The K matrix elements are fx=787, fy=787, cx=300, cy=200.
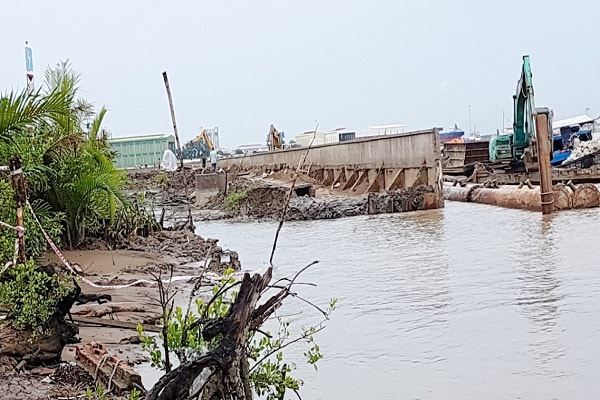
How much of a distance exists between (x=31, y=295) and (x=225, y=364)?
2785 mm

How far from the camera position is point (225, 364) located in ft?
10.9

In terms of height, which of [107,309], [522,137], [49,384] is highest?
[522,137]

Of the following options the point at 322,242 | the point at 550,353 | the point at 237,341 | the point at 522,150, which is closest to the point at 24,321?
the point at 237,341

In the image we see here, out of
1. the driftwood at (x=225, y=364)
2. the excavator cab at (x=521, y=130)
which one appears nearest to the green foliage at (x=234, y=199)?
the excavator cab at (x=521, y=130)

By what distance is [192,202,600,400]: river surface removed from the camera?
6.19 meters

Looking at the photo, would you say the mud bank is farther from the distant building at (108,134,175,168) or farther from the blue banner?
the distant building at (108,134,175,168)

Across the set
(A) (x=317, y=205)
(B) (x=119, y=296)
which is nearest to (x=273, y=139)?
(A) (x=317, y=205)

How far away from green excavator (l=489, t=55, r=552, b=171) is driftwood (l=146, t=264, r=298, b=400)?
25.9 meters

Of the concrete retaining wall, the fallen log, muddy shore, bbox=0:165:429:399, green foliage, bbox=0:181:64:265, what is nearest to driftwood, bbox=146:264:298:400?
muddy shore, bbox=0:165:429:399

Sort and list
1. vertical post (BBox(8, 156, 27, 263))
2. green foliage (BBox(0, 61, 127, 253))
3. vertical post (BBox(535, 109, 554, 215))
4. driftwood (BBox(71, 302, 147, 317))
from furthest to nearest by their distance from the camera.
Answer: vertical post (BBox(535, 109, 554, 215)) < green foliage (BBox(0, 61, 127, 253)) < driftwood (BBox(71, 302, 147, 317)) < vertical post (BBox(8, 156, 27, 263))

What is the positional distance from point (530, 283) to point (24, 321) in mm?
6830

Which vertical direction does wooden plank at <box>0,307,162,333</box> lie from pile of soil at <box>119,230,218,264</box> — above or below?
below

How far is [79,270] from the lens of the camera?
10320 millimetres

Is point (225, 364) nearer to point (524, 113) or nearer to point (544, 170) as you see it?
point (544, 170)
